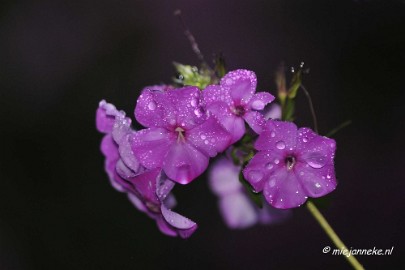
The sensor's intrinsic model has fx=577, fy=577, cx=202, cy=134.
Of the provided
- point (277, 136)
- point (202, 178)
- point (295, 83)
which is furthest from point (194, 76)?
point (202, 178)

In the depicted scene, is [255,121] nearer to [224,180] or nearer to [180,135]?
[180,135]

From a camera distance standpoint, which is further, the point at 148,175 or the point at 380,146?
the point at 380,146

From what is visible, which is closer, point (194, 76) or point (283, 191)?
point (283, 191)

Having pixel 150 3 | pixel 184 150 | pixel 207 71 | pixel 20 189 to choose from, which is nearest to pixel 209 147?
pixel 184 150

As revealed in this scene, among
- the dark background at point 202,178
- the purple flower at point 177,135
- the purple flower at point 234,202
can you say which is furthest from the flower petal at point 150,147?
the dark background at point 202,178

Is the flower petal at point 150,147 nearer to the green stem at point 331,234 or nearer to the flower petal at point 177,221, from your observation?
the flower petal at point 177,221

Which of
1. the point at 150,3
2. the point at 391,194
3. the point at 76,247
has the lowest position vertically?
the point at 391,194

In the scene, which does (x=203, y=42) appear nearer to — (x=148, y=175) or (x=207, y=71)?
(x=207, y=71)
